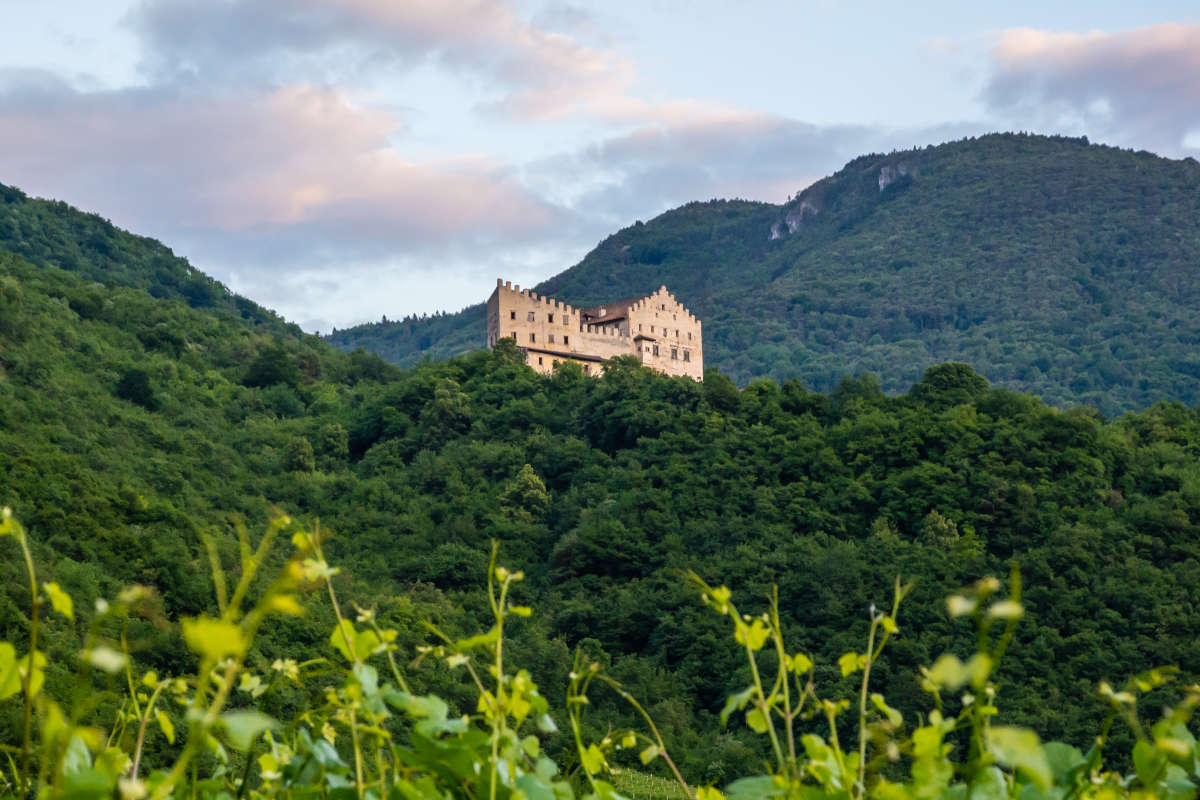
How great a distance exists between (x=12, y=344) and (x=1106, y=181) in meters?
126

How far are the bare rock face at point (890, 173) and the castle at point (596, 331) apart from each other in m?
107

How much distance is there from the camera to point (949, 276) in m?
149

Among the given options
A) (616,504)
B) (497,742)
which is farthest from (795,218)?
(497,742)

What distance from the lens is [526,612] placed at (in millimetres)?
3127

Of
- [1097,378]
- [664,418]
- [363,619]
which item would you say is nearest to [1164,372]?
[1097,378]

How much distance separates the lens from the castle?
69.2 m

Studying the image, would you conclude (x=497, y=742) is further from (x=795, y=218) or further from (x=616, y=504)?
(x=795, y=218)

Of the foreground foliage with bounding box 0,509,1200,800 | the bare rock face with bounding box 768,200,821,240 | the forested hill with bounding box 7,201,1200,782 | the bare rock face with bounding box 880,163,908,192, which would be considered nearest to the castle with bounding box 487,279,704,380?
the forested hill with bounding box 7,201,1200,782

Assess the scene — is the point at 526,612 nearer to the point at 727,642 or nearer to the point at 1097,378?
the point at 727,642

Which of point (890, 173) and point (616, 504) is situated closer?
point (616, 504)

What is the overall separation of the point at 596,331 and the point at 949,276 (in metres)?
85.8

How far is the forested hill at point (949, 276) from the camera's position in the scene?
12619 cm

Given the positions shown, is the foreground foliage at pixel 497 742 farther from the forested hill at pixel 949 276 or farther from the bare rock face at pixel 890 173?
the bare rock face at pixel 890 173

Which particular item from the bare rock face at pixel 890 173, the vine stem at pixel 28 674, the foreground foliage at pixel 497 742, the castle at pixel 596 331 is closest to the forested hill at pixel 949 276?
the bare rock face at pixel 890 173
